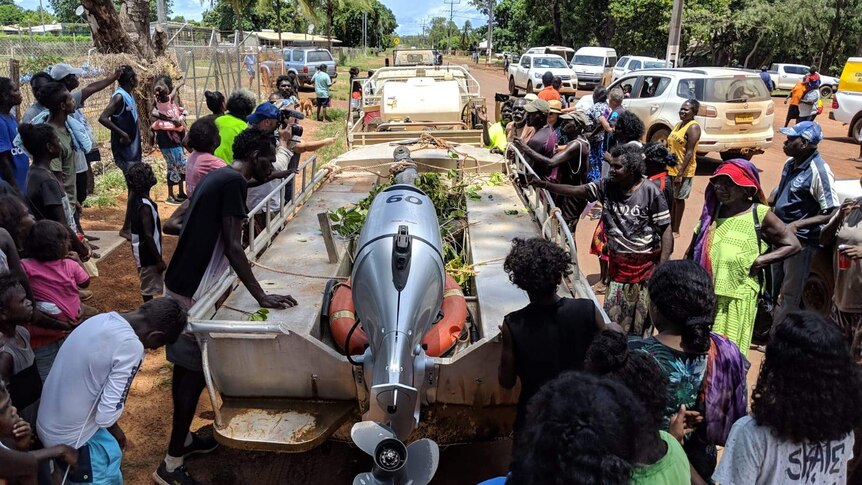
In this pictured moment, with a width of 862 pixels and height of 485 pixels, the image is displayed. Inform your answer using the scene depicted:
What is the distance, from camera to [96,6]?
1160 centimetres

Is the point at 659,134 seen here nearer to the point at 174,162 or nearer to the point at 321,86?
the point at 174,162

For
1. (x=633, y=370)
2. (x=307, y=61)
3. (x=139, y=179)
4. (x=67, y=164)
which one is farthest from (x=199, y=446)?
(x=307, y=61)

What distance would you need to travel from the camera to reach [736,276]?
383cm

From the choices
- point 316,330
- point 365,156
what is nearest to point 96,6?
point 365,156

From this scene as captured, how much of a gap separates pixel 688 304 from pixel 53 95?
5.71 m

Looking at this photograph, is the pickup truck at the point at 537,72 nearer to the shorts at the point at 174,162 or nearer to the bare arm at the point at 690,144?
the shorts at the point at 174,162

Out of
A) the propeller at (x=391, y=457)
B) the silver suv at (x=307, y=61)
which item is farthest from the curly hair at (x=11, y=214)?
the silver suv at (x=307, y=61)

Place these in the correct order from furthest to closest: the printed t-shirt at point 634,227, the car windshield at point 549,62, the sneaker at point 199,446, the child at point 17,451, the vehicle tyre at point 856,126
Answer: the car windshield at point 549,62 → the vehicle tyre at point 856,126 → the printed t-shirt at point 634,227 → the sneaker at point 199,446 → the child at point 17,451

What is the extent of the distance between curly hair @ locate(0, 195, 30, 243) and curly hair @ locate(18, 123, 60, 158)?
A: 1014 mm

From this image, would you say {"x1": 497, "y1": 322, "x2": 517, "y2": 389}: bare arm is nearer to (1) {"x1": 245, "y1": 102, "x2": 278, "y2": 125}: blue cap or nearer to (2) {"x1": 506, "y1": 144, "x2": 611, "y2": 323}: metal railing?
(2) {"x1": 506, "y1": 144, "x2": 611, "y2": 323}: metal railing

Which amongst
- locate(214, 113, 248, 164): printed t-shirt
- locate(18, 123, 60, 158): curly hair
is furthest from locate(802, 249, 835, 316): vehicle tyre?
locate(18, 123, 60, 158): curly hair

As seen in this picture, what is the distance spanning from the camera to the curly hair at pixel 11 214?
3965 mm

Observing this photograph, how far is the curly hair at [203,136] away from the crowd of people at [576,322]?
0.01 meters

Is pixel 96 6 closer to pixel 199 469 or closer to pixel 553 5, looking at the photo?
pixel 199 469
